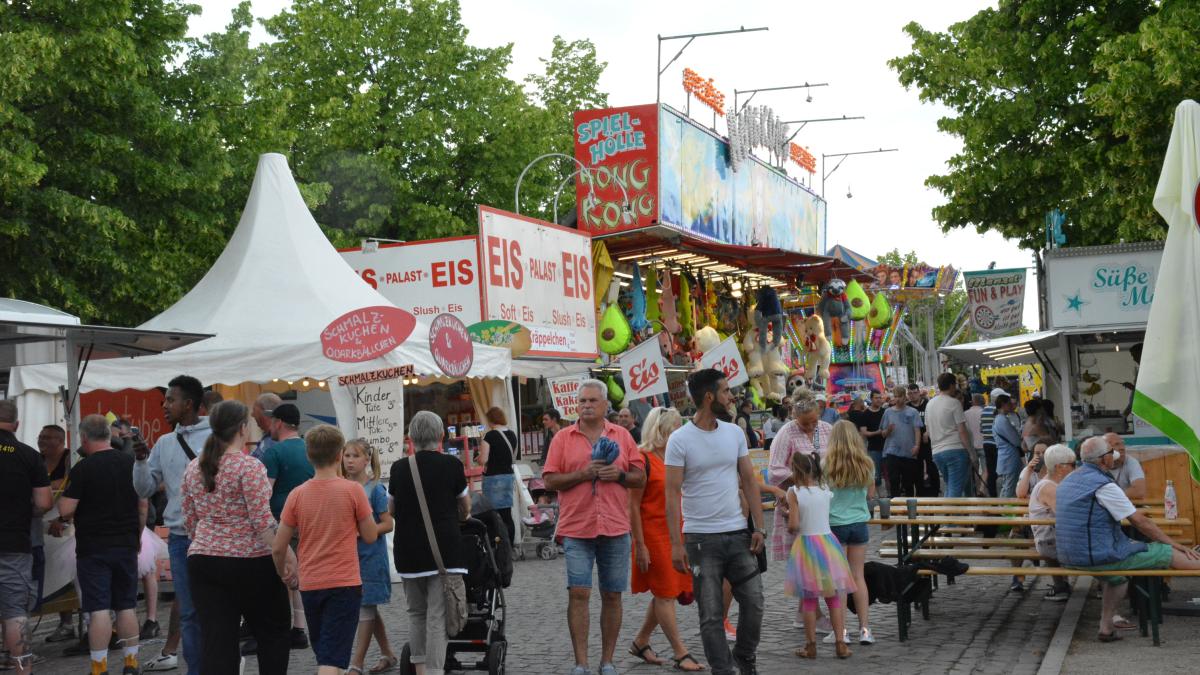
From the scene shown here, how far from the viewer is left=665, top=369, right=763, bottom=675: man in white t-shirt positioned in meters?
7.98

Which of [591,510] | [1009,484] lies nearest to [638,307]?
[1009,484]

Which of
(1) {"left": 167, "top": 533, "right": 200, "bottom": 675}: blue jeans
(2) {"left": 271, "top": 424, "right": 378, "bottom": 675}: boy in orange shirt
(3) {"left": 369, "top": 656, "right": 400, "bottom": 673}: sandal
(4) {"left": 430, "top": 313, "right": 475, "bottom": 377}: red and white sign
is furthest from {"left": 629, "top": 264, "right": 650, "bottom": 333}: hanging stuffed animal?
(2) {"left": 271, "top": 424, "right": 378, "bottom": 675}: boy in orange shirt

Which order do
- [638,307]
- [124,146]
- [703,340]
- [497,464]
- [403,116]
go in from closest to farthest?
[497,464]
[124,146]
[638,307]
[703,340]
[403,116]

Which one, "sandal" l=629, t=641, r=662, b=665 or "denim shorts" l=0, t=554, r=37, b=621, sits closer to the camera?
"denim shorts" l=0, t=554, r=37, b=621

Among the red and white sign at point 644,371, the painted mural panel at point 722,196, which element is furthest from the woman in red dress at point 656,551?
the painted mural panel at point 722,196

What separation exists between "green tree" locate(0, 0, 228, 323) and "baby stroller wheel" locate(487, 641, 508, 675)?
50.5 feet

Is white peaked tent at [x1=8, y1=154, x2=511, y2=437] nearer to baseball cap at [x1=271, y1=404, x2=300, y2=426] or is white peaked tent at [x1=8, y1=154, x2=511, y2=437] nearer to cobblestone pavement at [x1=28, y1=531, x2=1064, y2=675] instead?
cobblestone pavement at [x1=28, y1=531, x2=1064, y2=675]

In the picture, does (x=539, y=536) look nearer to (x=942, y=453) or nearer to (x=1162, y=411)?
(x=942, y=453)

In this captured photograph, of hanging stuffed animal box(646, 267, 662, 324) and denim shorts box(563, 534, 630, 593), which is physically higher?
hanging stuffed animal box(646, 267, 662, 324)

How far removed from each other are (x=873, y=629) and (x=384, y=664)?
3841 mm

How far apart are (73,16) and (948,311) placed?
105021mm

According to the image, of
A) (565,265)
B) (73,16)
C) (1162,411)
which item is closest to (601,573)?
(1162,411)

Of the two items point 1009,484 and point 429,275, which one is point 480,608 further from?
point 429,275

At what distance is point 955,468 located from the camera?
16734 millimetres
